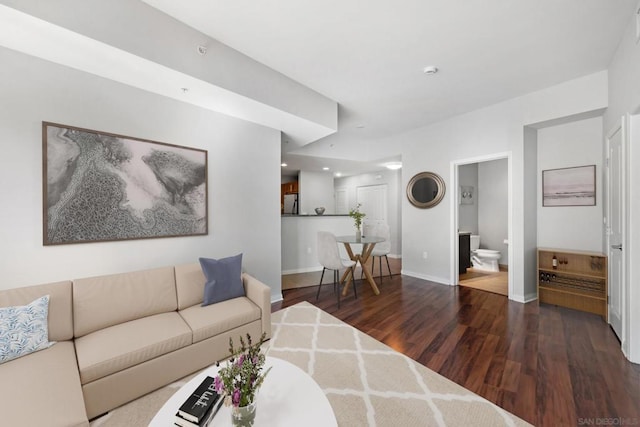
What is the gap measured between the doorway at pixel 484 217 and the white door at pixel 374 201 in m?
1.95

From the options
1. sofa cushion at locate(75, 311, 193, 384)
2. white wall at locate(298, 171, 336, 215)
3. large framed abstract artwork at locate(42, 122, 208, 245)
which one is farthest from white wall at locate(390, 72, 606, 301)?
sofa cushion at locate(75, 311, 193, 384)

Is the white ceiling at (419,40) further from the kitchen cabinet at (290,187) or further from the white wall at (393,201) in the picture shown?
the kitchen cabinet at (290,187)

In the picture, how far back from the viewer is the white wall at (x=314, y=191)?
23.2 ft

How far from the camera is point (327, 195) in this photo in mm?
7543

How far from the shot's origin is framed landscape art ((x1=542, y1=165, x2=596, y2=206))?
3.13 meters

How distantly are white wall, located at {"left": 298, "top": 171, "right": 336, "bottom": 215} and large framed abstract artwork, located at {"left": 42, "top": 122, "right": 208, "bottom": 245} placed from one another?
4345mm

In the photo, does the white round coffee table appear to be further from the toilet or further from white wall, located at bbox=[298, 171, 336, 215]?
white wall, located at bbox=[298, 171, 336, 215]

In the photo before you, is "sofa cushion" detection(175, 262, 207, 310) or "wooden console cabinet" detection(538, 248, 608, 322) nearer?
"sofa cushion" detection(175, 262, 207, 310)

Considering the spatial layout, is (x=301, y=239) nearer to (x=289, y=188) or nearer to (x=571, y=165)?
(x=289, y=188)

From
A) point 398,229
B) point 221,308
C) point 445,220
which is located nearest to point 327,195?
point 398,229

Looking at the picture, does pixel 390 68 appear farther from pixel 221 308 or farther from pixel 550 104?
pixel 221 308

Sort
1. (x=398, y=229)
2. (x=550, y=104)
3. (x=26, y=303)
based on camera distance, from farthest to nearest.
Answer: (x=398, y=229) < (x=550, y=104) < (x=26, y=303)

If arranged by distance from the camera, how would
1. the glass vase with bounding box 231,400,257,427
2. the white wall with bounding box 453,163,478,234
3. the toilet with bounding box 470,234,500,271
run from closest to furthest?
the glass vase with bounding box 231,400,257,427 → the toilet with bounding box 470,234,500,271 → the white wall with bounding box 453,163,478,234

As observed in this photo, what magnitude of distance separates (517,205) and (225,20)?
12.9ft
